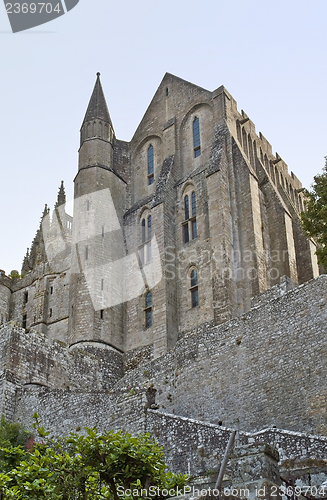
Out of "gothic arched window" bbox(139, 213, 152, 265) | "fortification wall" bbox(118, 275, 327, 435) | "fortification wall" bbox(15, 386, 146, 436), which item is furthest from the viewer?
"gothic arched window" bbox(139, 213, 152, 265)

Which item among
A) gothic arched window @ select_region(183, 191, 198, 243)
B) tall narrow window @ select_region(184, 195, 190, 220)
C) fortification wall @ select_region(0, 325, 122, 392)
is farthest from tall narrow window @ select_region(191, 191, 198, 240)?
fortification wall @ select_region(0, 325, 122, 392)

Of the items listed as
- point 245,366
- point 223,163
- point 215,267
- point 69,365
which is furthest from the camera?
point 223,163

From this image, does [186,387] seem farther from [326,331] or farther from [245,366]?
[326,331]

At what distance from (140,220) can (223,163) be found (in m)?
6.26

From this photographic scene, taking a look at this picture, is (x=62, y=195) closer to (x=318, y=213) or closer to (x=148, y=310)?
(x=148, y=310)

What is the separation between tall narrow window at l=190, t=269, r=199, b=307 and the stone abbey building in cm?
6

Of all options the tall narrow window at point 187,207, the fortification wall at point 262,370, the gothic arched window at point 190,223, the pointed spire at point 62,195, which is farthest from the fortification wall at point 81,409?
the pointed spire at point 62,195

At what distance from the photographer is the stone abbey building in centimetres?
2134

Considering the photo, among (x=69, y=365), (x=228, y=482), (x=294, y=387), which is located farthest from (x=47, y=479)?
(x=69, y=365)

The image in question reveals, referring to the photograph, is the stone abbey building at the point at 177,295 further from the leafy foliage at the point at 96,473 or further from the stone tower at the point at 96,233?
the leafy foliage at the point at 96,473

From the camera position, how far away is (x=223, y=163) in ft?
114

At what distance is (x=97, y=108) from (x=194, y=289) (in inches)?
553

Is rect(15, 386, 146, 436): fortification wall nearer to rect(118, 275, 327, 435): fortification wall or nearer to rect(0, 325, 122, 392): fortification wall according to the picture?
rect(0, 325, 122, 392): fortification wall

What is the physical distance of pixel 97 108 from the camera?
135ft
